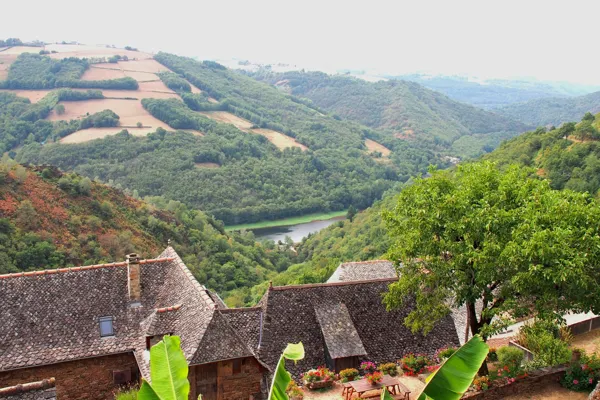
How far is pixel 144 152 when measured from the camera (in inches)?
4828

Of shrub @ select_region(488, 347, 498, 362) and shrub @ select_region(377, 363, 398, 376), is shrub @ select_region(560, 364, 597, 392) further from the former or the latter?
shrub @ select_region(377, 363, 398, 376)

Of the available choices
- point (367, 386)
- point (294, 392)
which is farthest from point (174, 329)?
point (367, 386)

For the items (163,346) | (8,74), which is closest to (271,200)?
(8,74)

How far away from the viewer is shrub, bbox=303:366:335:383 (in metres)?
19.2

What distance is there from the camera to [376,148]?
189 metres

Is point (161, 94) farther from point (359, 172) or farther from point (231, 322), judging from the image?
point (231, 322)

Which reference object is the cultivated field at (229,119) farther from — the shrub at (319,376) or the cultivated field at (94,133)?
the shrub at (319,376)

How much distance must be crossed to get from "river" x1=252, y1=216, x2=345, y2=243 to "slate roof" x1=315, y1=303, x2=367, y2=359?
81981 mm

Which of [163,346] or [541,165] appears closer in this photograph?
[163,346]

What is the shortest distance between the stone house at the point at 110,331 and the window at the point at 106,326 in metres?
0.04

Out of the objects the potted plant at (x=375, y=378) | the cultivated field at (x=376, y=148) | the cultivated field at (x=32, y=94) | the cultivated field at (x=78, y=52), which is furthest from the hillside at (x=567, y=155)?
the cultivated field at (x=78, y=52)

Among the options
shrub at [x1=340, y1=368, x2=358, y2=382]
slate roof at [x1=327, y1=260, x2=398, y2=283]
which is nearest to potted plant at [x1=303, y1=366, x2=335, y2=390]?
shrub at [x1=340, y1=368, x2=358, y2=382]

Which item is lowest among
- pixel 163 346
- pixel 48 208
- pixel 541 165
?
pixel 48 208

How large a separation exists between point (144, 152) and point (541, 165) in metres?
91.0
